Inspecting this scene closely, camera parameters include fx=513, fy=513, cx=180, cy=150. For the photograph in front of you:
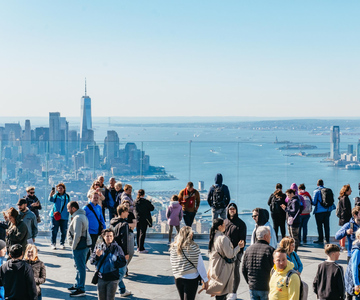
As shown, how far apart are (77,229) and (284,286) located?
3.94 meters

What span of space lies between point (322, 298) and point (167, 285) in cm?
333

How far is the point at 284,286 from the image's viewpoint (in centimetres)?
588

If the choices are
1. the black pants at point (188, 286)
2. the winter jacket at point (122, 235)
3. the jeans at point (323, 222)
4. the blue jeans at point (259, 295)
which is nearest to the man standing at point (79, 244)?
the winter jacket at point (122, 235)

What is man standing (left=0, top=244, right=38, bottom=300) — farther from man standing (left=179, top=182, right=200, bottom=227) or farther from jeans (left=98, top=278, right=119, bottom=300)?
man standing (left=179, top=182, right=200, bottom=227)

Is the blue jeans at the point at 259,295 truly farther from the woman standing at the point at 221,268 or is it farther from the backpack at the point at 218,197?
the backpack at the point at 218,197

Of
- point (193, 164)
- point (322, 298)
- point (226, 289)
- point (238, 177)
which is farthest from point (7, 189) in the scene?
point (322, 298)

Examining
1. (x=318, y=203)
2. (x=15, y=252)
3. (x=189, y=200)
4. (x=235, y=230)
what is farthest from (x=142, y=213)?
(x=15, y=252)

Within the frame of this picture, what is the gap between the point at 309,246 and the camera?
39.8 feet

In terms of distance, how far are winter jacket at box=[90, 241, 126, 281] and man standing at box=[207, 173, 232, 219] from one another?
5348 millimetres

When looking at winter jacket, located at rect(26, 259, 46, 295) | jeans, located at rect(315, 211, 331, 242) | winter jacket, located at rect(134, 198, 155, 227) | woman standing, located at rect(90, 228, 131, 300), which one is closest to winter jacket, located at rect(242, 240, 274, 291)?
woman standing, located at rect(90, 228, 131, 300)

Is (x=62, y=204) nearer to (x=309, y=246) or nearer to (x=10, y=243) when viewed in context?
(x=10, y=243)

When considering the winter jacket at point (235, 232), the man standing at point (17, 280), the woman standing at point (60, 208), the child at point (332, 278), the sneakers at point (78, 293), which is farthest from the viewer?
the woman standing at point (60, 208)

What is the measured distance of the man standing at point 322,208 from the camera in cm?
1223

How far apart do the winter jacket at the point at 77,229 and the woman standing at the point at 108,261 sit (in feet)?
4.81
